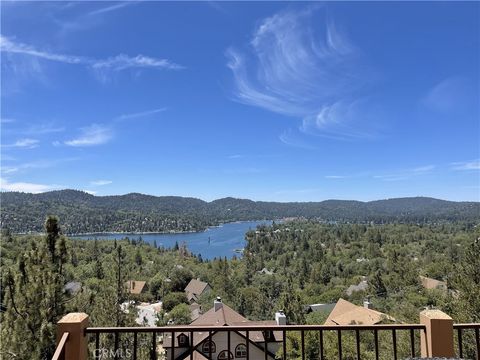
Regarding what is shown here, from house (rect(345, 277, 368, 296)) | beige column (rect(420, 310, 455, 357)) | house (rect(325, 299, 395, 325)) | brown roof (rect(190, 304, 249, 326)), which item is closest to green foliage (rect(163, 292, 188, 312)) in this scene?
house (rect(325, 299, 395, 325))

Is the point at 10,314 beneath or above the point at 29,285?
beneath

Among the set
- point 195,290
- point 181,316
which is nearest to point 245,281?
point 195,290

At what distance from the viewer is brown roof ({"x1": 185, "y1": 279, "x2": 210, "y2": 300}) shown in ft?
140

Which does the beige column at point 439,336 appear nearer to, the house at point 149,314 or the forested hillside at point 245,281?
the forested hillside at point 245,281

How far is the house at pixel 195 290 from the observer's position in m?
40.9

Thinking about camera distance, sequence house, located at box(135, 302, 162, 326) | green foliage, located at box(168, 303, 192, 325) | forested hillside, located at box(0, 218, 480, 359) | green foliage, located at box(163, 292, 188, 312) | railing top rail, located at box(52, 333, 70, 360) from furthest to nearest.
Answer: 1. green foliage, located at box(163, 292, 188, 312)
2. house, located at box(135, 302, 162, 326)
3. green foliage, located at box(168, 303, 192, 325)
4. forested hillside, located at box(0, 218, 480, 359)
5. railing top rail, located at box(52, 333, 70, 360)

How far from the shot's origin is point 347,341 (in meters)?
16.2

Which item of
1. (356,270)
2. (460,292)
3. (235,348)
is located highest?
(460,292)

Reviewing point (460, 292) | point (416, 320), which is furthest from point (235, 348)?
point (416, 320)

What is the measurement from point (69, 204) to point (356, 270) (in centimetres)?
14076

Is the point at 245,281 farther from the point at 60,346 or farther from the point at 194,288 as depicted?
the point at 60,346

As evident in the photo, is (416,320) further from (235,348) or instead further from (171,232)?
(171,232)

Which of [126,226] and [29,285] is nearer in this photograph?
[29,285]

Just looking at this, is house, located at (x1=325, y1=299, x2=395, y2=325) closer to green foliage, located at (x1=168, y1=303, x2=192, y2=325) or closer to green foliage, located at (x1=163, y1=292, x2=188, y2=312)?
green foliage, located at (x1=168, y1=303, x2=192, y2=325)
